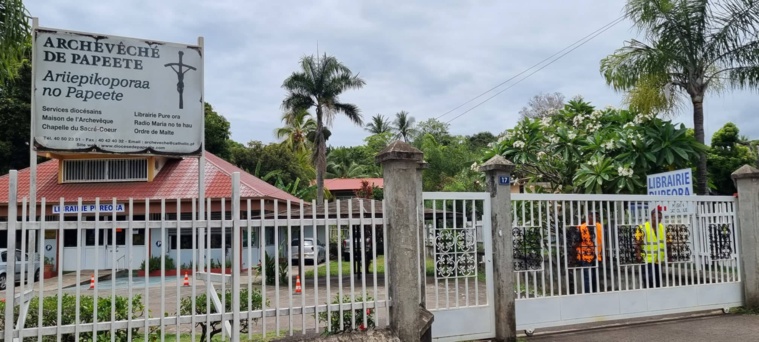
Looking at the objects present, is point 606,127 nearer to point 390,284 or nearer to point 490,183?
point 490,183

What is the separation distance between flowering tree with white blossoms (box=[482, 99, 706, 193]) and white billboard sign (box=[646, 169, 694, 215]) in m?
1.02

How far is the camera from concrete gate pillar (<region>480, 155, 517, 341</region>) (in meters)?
6.72

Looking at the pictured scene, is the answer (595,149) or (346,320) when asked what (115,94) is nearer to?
(346,320)

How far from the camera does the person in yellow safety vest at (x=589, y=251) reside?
7.58 meters

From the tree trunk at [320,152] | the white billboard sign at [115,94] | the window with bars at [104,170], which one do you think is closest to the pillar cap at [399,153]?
the white billboard sign at [115,94]

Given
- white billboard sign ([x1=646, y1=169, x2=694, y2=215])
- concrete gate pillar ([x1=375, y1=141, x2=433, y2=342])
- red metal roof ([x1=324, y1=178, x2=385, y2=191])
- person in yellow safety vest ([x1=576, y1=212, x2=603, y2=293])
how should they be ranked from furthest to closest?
red metal roof ([x1=324, y1=178, x2=385, y2=191])
white billboard sign ([x1=646, y1=169, x2=694, y2=215])
person in yellow safety vest ([x1=576, y1=212, x2=603, y2=293])
concrete gate pillar ([x1=375, y1=141, x2=433, y2=342])

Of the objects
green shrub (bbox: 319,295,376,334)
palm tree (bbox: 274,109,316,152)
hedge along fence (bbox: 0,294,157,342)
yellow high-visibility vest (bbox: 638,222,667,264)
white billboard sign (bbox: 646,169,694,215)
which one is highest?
palm tree (bbox: 274,109,316,152)

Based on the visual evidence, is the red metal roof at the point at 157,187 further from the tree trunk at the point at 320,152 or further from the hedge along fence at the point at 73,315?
the hedge along fence at the point at 73,315

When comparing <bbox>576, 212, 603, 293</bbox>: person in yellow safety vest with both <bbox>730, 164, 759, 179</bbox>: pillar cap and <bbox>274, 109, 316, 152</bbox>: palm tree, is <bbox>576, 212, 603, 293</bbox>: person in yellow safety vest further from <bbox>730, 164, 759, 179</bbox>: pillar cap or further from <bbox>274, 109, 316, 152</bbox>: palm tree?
<bbox>274, 109, 316, 152</bbox>: palm tree

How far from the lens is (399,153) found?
5945 mm

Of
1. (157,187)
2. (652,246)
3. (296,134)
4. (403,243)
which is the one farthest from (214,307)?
(296,134)

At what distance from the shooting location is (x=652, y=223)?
8320mm

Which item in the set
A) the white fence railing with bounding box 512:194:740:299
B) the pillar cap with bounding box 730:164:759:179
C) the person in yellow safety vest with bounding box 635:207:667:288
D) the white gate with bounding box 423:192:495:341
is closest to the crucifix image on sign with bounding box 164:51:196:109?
the white gate with bounding box 423:192:495:341

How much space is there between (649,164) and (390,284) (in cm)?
882
